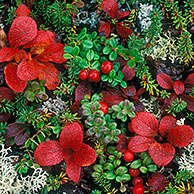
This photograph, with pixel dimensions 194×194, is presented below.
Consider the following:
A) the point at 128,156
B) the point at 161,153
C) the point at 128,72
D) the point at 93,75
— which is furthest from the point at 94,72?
the point at 161,153

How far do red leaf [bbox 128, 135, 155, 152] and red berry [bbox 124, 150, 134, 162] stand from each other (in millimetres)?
40

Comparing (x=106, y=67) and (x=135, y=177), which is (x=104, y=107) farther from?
(x=135, y=177)

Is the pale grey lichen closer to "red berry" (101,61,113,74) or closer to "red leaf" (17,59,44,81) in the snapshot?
"red leaf" (17,59,44,81)

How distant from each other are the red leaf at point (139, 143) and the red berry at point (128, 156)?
0.04 metres

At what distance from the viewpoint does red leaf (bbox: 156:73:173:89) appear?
2144 mm

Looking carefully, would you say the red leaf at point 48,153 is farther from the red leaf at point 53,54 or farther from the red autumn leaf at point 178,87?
the red autumn leaf at point 178,87

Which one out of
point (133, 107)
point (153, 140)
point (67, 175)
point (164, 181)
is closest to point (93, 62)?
point (133, 107)

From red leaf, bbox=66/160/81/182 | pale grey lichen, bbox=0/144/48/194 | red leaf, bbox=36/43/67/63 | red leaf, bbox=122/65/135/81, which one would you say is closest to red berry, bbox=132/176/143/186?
red leaf, bbox=66/160/81/182

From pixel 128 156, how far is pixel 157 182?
33 centimetres

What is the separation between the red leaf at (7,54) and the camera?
188 centimetres

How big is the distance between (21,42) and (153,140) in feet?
4.46

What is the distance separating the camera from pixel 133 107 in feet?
6.45

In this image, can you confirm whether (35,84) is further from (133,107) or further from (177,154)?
(177,154)

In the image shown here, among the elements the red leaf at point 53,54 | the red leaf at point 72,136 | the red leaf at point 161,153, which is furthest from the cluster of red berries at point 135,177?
the red leaf at point 53,54
